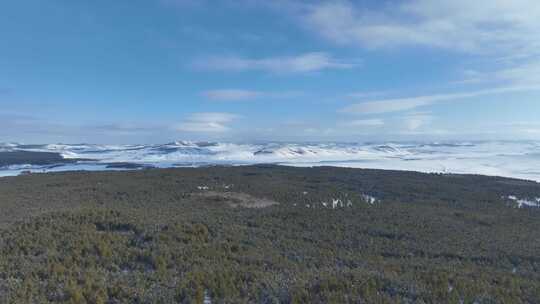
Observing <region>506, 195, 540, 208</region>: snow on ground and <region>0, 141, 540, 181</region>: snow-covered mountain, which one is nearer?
<region>506, 195, 540, 208</region>: snow on ground

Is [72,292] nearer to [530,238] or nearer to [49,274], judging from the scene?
[49,274]

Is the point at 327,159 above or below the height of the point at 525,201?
above

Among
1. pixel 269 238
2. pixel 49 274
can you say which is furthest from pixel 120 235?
pixel 269 238

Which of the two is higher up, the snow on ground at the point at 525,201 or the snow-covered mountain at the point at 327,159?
the snow-covered mountain at the point at 327,159

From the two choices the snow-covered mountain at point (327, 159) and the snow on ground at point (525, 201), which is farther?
the snow-covered mountain at point (327, 159)

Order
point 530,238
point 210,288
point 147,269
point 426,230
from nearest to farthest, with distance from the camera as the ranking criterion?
point 210,288 < point 147,269 < point 530,238 < point 426,230

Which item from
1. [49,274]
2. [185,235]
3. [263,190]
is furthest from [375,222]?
[49,274]

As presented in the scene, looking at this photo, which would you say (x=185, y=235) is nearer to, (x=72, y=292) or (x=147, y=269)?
(x=147, y=269)

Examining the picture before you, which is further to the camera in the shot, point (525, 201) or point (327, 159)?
point (327, 159)

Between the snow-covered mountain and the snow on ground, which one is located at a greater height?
the snow-covered mountain

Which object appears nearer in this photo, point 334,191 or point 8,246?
point 8,246

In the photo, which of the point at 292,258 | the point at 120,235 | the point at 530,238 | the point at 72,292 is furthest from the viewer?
the point at 530,238
